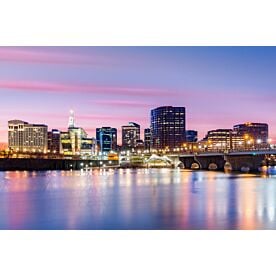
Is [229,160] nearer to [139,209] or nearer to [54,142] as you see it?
[54,142]

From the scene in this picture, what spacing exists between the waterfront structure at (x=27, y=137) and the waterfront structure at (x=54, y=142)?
1.97ft

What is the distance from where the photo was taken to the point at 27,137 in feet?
73.7

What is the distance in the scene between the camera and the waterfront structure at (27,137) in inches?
812

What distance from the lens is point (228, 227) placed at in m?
5.22

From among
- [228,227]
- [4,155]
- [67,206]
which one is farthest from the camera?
[4,155]

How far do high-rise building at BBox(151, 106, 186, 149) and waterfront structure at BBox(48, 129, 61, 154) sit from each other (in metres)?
5.17

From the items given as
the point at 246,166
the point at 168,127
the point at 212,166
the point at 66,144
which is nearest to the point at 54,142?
the point at 66,144

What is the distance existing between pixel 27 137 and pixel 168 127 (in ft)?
24.0

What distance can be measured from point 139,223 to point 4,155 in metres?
19.2

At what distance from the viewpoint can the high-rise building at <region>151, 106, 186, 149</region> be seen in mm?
20656

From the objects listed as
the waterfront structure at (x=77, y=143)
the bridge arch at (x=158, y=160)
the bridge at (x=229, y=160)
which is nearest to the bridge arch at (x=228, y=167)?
the bridge at (x=229, y=160)

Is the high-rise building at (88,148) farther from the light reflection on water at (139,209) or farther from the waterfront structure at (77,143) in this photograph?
the light reflection on water at (139,209)
